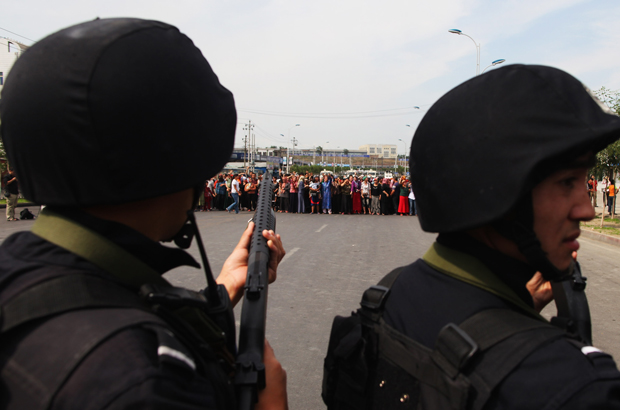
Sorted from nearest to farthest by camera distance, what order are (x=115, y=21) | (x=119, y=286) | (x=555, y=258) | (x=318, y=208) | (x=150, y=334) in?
(x=150, y=334) < (x=119, y=286) < (x=115, y=21) < (x=555, y=258) < (x=318, y=208)

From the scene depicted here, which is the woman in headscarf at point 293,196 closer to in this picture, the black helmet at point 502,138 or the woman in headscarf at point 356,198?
the woman in headscarf at point 356,198

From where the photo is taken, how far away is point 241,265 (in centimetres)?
204

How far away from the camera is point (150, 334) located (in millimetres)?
860

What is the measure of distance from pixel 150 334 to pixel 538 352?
792 mm

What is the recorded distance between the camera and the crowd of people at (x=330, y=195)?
19.7 metres

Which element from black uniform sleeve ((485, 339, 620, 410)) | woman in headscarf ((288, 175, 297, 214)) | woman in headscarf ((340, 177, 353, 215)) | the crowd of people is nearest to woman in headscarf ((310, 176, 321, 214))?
the crowd of people

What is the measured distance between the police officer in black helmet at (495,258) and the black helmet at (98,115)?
0.71 m

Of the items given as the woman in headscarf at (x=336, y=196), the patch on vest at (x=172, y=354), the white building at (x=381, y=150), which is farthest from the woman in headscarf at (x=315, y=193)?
the white building at (x=381, y=150)

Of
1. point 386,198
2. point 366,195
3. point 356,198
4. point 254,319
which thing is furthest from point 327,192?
point 254,319

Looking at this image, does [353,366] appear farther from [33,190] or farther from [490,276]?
[33,190]

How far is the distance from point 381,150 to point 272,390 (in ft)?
559

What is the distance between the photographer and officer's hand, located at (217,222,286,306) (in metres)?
1.98

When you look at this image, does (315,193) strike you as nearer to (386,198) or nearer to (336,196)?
(336,196)

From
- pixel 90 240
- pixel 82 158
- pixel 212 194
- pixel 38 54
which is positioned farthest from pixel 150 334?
pixel 212 194
